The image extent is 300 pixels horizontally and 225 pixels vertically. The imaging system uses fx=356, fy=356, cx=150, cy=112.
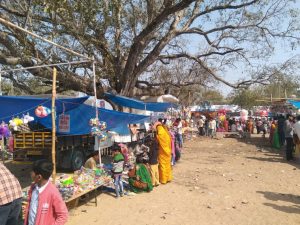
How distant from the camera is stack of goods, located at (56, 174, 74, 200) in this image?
653 cm

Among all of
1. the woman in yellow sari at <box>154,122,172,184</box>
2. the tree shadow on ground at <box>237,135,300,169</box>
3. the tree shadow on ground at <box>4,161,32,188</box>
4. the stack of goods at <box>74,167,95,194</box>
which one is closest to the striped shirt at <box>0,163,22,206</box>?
the stack of goods at <box>74,167,95,194</box>

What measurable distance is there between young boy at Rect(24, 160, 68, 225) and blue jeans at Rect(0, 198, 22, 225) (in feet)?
1.32

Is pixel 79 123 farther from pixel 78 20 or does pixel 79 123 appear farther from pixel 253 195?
pixel 253 195

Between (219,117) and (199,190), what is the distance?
23.0 m

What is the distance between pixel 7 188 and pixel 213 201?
16.1 feet

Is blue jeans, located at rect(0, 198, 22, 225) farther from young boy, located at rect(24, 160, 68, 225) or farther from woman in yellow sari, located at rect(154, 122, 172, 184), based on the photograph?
woman in yellow sari, located at rect(154, 122, 172, 184)

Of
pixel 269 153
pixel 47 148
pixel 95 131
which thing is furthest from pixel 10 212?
pixel 269 153

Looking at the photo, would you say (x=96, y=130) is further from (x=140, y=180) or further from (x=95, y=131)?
(x=140, y=180)

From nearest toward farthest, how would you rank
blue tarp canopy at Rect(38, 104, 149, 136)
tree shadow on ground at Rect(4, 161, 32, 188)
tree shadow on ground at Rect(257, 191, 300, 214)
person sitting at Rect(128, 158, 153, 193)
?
tree shadow on ground at Rect(257, 191, 300, 214), person sitting at Rect(128, 158, 153, 193), blue tarp canopy at Rect(38, 104, 149, 136), tree shadow on ground at Rect(4, 161, 32, 188)

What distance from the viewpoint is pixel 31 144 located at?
434 inches

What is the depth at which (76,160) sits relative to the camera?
1145 centimetres

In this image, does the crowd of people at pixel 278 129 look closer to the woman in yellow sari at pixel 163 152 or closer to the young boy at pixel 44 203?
the woman in yellow sari at pixel 163 152

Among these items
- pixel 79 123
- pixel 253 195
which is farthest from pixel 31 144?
pixel 253 195

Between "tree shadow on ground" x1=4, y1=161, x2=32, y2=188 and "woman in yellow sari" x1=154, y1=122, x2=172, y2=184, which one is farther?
"tree shadow on ground" x1=4, y1=161, x2=32, y2=188
